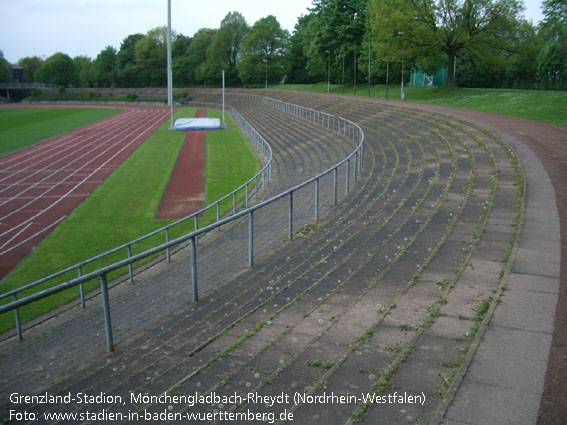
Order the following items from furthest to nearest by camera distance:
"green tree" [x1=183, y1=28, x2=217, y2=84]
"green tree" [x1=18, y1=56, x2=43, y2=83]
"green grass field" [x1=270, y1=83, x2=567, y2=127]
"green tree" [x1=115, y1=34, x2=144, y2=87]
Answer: "green tree" [x1=18, y1=56, x2=43, y2=83]
"green tree" [x1=115, y1=34, x2=144, y2=87]
"green tree" [x1=183, y1=28, x2=217, y2=84]
"green grass field" [x1=270, y1=83, x2=567, y2=127]

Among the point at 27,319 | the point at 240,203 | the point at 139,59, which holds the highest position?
the point at 139,59

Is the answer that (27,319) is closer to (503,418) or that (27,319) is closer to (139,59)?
(503,418)

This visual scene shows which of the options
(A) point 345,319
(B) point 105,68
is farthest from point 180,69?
(A) point 345,319

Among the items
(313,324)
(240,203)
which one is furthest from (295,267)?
(240,203)

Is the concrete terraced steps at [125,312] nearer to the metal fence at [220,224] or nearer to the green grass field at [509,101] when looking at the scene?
the metal fence at [220,224]

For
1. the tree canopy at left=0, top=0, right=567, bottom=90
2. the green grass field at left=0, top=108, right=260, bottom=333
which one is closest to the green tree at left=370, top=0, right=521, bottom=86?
the tree canopy at left=0, top=0, right=567, bottom=90

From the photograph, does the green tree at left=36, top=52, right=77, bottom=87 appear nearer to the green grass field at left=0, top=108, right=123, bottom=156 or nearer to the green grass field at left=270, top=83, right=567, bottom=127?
the green grass field at left=0, top=108, right=123, bottom=156

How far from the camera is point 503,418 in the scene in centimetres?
345

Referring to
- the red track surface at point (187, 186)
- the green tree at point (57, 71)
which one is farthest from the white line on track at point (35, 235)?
the green tree at point (57, 71)

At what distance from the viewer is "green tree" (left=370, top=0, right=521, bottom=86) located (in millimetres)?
38438

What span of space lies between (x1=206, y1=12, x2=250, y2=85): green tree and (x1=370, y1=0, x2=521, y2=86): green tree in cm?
6113

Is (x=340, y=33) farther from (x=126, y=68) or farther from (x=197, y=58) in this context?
(x=126, y=68)

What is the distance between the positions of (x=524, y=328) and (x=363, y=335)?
1.57 meters

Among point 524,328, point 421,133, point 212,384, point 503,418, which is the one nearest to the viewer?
point 503,418
